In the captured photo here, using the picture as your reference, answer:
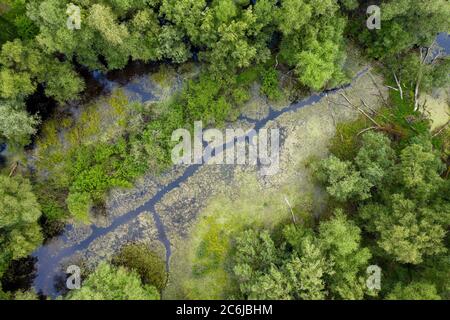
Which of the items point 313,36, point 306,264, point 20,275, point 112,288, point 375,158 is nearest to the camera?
point 112,288

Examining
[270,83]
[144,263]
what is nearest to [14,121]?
[144,263]

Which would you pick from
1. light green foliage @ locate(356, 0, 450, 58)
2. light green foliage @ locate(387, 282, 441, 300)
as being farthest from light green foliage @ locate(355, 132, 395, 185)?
light green foliage @ locate(387, 282, 441, 300)

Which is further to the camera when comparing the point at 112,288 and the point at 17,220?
the point at 112,288

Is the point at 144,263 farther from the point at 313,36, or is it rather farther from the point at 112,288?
the point at 313,36

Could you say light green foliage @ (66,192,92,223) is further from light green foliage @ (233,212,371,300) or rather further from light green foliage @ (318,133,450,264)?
light green foliage @ (318,133,450,264)

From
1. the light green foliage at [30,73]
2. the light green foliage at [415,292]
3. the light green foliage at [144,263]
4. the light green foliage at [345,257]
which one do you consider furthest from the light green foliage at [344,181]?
the light green foliage at [30,73]

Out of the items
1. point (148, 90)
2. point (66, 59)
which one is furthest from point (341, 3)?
point (66, 59)

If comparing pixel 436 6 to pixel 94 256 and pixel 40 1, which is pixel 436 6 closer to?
pixel 40 1
